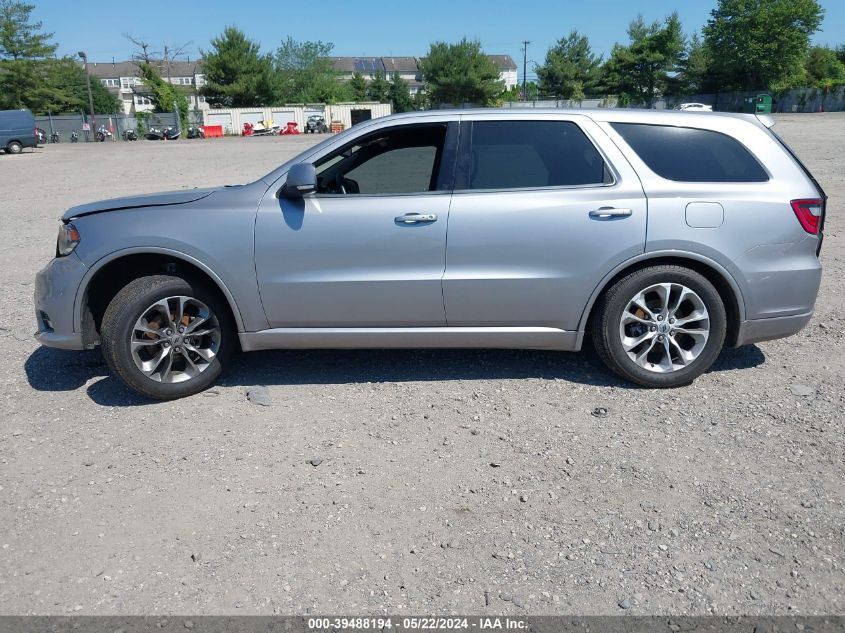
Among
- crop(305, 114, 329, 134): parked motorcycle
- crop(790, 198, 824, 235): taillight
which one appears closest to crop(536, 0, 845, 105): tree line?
crop(305, 114, 329, 134): parked motorcycle

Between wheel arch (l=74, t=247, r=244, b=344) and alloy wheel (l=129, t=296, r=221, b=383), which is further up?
wheel arch (l=74, t=247, r=244, b=344)

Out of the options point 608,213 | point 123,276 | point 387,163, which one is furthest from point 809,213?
point 123,276

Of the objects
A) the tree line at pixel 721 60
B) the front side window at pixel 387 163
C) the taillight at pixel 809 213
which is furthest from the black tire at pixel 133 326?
the tree line at pixel 721 60

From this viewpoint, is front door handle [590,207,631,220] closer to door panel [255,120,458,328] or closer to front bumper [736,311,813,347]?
door panel [255,120,458,328]

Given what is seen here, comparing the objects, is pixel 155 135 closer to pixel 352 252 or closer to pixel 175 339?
pixel 175 339

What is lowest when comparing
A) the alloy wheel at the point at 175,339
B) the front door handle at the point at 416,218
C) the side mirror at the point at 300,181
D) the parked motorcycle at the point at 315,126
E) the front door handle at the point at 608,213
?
the alloy wheel at the point at 175,339

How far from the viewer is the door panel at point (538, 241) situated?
14.1 feet

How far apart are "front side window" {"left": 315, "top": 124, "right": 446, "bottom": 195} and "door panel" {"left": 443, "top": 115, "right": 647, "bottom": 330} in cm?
32

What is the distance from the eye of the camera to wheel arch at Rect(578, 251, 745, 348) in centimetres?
434

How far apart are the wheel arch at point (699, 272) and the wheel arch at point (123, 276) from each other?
2234mm

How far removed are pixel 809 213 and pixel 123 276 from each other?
439cm

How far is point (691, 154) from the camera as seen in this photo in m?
4.45

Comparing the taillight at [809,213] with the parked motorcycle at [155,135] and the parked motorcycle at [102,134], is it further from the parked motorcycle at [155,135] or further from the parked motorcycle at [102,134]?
the parked motorcycle at [102,134]

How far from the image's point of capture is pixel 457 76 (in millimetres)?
80375
